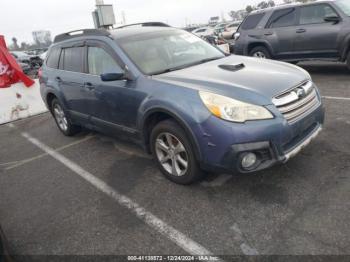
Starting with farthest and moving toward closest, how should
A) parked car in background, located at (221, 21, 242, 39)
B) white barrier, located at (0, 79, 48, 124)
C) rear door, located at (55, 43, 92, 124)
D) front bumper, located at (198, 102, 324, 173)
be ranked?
parked car in background, located at (221, 21, 242, 39) → white barrier, located at (0, 79, 48, 124) → rear door, located at (55, 43, 92, 124) → front bumper, located at (198, 102, 324, 173)

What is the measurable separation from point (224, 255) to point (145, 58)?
2.46m

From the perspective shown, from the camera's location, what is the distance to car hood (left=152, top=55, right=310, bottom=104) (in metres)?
3.14

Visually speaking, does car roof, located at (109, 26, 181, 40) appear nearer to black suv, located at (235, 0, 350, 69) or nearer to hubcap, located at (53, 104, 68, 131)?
hubcap, located at (53, 104, 68, 131)

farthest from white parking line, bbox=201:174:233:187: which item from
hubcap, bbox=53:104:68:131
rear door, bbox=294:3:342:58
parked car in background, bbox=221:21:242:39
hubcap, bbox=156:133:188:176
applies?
parked car in background, bbox=221:21:242:39

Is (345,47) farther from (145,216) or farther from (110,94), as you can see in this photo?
(145,216)

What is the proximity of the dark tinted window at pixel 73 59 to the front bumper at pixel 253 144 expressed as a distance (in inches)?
106

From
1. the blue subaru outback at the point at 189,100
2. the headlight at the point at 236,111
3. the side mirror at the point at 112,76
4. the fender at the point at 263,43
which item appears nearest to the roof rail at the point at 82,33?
the blue subaru outback at the point at 189,100

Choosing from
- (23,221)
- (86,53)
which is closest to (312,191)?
(23,221)

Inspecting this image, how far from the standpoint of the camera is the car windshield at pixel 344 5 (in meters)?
7.42

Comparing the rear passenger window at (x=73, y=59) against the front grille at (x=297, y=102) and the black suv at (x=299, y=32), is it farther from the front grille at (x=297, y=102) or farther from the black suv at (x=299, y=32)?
the black suv at (x=299, y=32)

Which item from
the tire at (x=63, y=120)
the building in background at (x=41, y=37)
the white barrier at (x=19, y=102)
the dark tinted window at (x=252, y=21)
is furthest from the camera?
the building in background at (x=41, y=37)

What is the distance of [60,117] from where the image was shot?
6.15 m

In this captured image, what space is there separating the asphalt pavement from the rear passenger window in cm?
140

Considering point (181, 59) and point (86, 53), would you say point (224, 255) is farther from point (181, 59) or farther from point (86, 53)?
point (86, 53)
